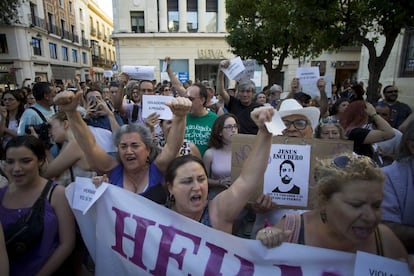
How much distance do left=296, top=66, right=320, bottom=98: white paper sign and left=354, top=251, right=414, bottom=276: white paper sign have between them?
14.5 feet

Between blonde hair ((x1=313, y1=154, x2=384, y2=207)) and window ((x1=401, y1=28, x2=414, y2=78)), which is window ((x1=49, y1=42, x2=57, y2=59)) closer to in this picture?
window ((x1=401, y1=28, x2=414, y2=78))

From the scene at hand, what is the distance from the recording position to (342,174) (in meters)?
1.37

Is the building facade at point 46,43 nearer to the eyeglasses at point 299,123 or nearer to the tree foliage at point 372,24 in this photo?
the tree foliage at point 372,24

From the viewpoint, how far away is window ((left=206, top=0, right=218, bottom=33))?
24266 millimetres

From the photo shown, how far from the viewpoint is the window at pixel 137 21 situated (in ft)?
77.0

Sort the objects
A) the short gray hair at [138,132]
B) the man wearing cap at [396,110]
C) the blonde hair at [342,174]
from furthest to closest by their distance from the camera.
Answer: the man wearing cap at [396,110], the short gray hair at [138,132], the blonde hair at [342,174]

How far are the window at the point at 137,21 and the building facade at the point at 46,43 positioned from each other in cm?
522

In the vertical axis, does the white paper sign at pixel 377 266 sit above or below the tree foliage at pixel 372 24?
below

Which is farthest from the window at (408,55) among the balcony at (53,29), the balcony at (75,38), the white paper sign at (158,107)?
the balcony at (75,38)

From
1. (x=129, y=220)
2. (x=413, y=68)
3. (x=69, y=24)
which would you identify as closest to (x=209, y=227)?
(x=129, y=220)

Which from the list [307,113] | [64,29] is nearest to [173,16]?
[64,29]

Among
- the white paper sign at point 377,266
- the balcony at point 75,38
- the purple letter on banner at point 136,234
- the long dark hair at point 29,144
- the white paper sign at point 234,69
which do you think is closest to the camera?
the white paper sign at point 377,266

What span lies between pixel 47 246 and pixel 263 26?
1299cm

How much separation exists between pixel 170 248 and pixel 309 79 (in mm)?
4599
